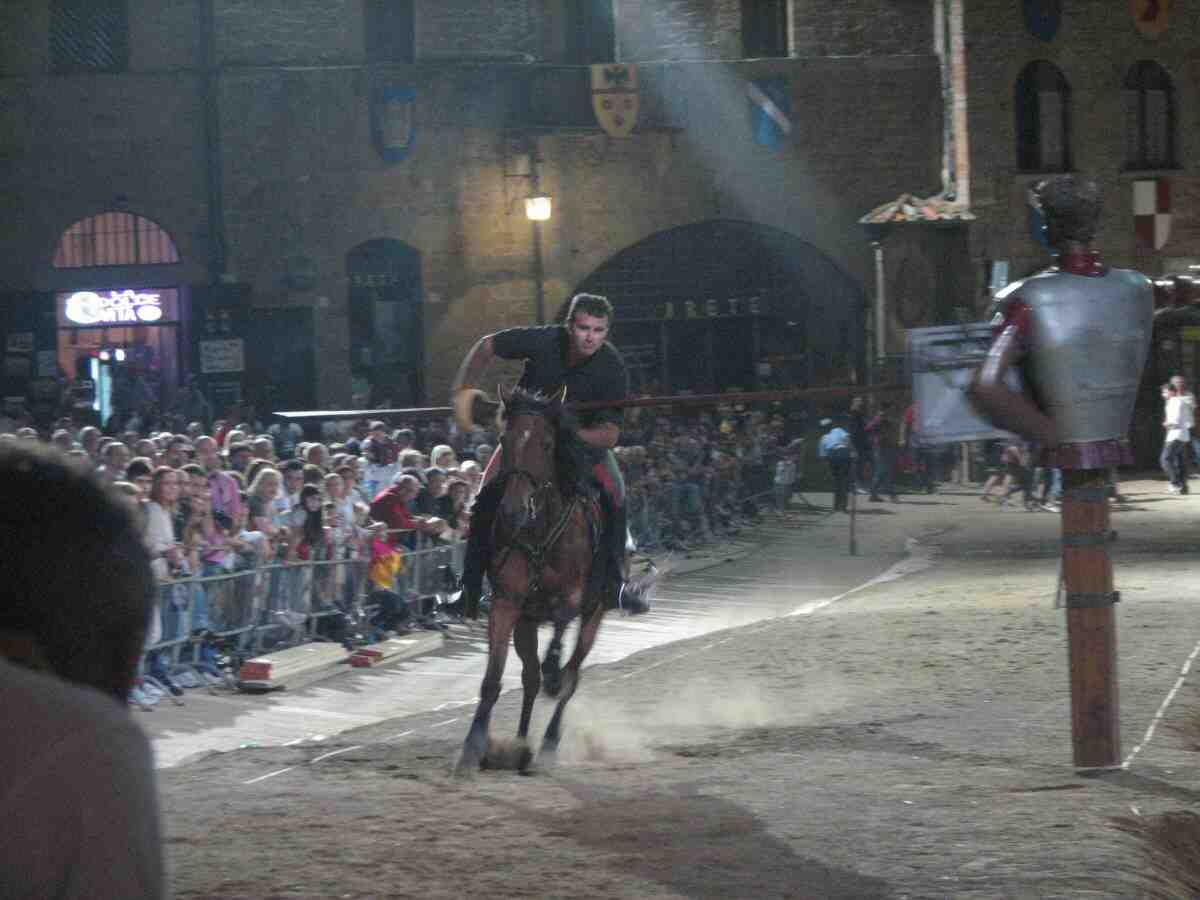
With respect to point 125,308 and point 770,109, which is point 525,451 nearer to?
point 125,308

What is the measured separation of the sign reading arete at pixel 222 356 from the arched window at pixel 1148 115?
17.0 meters

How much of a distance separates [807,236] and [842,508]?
7.29 meters

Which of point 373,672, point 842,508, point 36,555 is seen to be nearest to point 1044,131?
point 842,508

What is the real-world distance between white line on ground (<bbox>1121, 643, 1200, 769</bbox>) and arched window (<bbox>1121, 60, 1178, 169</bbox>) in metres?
26.7

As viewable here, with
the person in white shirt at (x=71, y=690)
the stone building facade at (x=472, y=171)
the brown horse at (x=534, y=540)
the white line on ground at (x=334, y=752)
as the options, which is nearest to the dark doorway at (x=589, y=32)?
the stone building facade at (x=472, y=171)

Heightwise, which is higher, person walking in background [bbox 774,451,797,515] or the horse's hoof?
person walking in background [bbox 774,451,797,515]

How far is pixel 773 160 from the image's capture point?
119ft

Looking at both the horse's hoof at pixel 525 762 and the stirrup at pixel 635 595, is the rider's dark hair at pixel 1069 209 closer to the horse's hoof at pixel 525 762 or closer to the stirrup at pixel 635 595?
the stirrup at pixel 635 595

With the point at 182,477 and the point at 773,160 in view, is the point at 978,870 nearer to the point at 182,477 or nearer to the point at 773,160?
the point at 182,477

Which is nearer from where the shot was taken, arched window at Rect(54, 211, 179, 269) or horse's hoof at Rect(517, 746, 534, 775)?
horse's hoof at Rect(517, 746, 534, 775)

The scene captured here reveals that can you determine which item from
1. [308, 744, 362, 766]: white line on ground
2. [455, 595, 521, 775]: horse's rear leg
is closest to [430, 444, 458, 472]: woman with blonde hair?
[308, 744, 362, 766]: white line on ground

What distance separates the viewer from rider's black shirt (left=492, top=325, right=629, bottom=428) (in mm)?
9820

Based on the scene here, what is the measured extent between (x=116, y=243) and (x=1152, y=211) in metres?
19.0

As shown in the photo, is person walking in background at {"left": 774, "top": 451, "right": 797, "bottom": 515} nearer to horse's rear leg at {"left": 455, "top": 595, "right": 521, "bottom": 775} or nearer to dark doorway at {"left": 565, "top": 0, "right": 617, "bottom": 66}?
dark doorway at {"left": 565, "top": 0, "right": 617, "bottom": 66}
